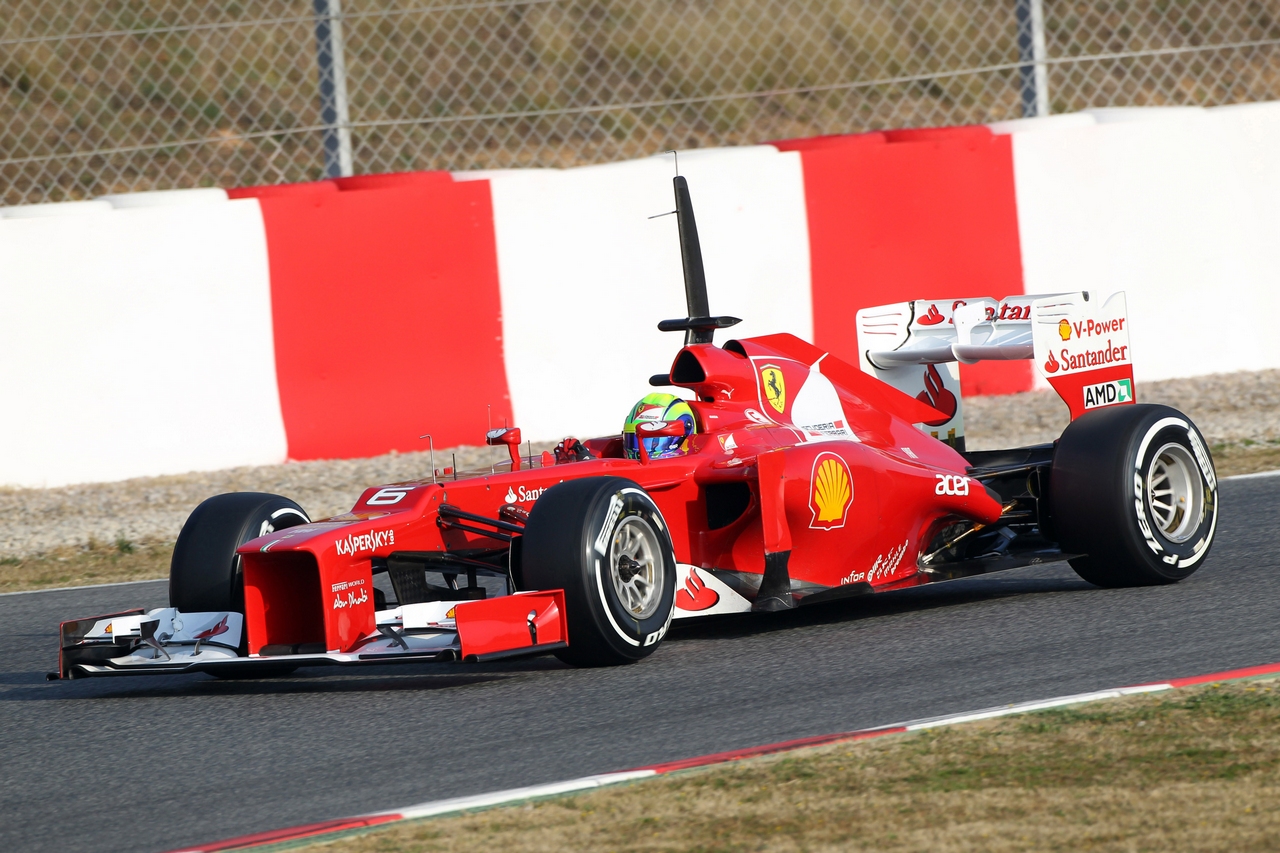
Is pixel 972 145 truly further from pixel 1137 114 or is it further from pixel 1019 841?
pixel 1019 841

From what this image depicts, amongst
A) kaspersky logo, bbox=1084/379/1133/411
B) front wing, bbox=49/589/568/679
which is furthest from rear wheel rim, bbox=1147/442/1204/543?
front wing, bbox=49/589/568/679

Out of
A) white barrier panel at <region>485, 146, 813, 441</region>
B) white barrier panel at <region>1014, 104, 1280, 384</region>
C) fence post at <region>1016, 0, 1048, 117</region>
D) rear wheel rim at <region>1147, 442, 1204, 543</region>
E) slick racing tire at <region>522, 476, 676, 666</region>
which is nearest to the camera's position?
slick racing tire at <region>522, 476, 676, 666</region>

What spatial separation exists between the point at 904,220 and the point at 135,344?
471 cm

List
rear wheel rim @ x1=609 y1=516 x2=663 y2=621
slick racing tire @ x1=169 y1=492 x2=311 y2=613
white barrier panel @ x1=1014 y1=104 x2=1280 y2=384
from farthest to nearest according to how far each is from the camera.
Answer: white barrier panel @ x1=1014 y1=104 x2=1280 y2=384 → slick racing tire @ x1=169 y1=492 x2=311 y2=613 → rear wheel rim @ x1=609 y1=516 x2=663 y2=621

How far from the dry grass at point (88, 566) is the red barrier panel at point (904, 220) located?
4257mm

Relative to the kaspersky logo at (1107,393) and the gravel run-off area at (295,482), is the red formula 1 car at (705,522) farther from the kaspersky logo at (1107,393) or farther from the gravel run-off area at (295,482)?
the gravel run-off area at (295,482)

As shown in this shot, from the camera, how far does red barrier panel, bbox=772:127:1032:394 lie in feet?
36.9

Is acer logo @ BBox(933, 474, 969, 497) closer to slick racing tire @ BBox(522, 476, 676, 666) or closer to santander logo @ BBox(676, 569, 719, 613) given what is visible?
santander logo @ BBox(676, 569, 719, 613)

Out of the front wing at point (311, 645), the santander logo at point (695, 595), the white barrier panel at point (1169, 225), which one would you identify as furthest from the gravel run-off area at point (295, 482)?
the santander logo at point (695, 595)

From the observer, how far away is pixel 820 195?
1126 centimetres

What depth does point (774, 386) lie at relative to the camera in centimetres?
710

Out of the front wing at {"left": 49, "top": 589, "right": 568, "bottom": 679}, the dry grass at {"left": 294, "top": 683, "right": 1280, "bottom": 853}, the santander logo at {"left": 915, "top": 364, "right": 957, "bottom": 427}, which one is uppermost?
the santander logo at {"left": 915, "top": 364, "right": 957, "bottom": 427}

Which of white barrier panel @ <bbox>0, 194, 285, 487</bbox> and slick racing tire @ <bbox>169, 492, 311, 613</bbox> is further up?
white barrier panel @ <bbox>0, 194, 285, 487</bbox>

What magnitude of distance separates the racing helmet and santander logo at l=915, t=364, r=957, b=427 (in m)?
1.74
